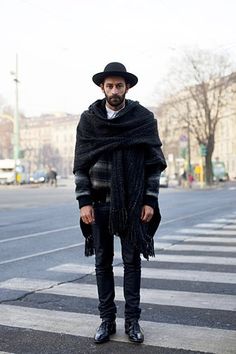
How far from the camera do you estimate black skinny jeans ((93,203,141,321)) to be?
4254mm

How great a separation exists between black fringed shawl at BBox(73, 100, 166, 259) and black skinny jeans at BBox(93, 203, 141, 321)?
104 millimetres

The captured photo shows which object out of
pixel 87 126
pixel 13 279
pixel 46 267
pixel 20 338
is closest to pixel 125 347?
pixel 20 338

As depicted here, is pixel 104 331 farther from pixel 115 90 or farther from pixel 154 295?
pixel 115 90

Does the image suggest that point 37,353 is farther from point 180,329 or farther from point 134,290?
point 180,329

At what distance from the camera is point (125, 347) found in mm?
4055

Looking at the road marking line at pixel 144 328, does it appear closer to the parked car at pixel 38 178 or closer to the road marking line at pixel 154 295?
the road marking line at pixel 154 295

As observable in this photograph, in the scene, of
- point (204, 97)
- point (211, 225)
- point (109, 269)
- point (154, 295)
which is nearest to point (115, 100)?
point (109, 269)

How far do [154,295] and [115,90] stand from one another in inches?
98.3

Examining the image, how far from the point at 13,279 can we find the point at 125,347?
305 cm

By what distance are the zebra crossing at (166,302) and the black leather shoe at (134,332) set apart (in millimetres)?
59

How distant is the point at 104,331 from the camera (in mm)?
4223

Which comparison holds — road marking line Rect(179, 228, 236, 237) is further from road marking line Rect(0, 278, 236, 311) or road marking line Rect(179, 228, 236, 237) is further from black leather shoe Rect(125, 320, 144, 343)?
black leather shoe Rect(125, 320, 144, 343)

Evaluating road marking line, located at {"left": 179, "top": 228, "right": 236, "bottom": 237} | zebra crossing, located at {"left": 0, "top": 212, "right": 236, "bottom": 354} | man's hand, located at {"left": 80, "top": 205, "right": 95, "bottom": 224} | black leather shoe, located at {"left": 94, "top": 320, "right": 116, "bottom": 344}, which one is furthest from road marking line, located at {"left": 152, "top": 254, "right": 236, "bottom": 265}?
man's hand, located at {"left": 80, "top": 205, "right": 95, "bottom": 224}

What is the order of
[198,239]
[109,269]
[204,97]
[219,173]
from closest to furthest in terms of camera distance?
[109,269] → [198,239] → [204,97] → [219,173]
